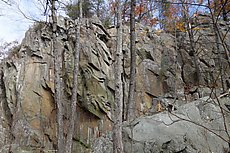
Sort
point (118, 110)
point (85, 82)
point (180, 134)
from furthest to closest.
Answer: point (85, 82), point (118, 110), point (180, 134)

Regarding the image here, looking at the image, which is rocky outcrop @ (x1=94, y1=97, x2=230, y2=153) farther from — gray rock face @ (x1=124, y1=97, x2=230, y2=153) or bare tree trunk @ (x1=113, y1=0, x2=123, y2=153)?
bare tree trunk @ (x1=113, y1=0, x2=123, y2=153)

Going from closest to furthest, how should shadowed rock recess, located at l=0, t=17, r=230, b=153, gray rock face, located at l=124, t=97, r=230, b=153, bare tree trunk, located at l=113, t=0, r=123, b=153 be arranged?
gray rock face, located at l=124, t=97, r=230, b=153
bare tree trunk, located at l=113, t=0, r=123, b=153
shadowed rock recess, located at l=0, t=17, r=230, b=153

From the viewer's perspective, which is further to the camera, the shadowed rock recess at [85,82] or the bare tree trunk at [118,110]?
the shadowed rock recess at [85,82]

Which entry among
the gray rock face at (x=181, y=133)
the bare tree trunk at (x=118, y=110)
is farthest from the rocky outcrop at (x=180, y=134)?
the bare tree trunk at (x=118, y=110)

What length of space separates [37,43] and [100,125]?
17.1 ft

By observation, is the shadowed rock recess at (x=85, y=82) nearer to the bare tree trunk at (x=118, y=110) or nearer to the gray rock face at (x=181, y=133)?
the bare tree trunk at (x=118, y=110)

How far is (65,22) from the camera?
12.5 metres

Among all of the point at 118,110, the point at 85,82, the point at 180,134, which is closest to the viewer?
the point at 180,134

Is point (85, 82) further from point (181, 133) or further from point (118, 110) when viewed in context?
point (181, 133)

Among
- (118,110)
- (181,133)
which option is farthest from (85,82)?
(181,133)

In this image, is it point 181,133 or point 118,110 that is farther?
point 118,110

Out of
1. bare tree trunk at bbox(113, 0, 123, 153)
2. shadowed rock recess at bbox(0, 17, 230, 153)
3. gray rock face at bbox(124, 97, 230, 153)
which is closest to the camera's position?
gray rock face at bbox(124, 97, 230, 153)

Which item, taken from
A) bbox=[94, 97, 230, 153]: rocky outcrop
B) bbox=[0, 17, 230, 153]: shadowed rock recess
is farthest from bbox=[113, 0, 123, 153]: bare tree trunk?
bbox=[0, 17, 230, 153]: shadowed rock recess

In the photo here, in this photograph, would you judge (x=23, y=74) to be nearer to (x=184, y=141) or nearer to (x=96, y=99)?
(x=96, y=99)
